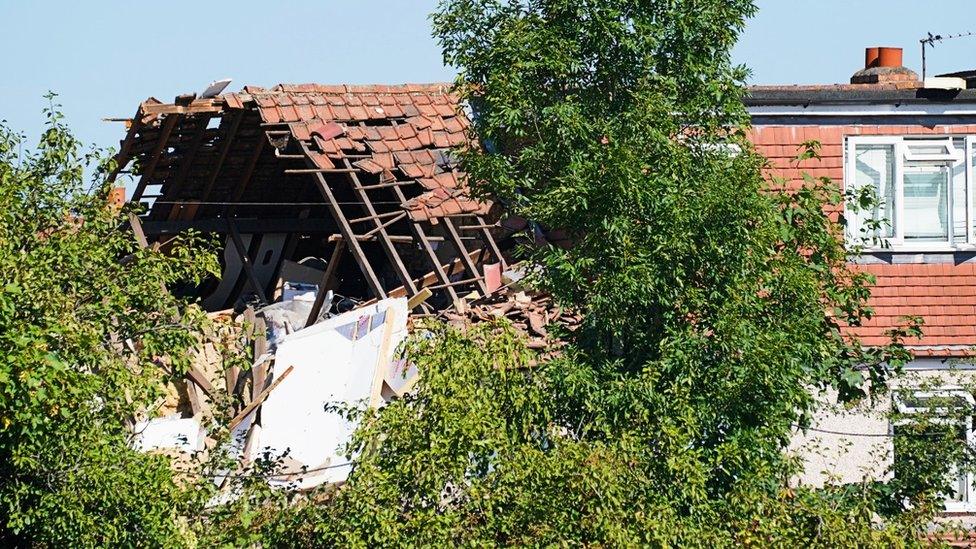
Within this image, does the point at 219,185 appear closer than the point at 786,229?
No

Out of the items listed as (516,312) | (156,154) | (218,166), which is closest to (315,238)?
(218,166)

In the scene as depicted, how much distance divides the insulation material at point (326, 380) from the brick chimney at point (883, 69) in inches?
291

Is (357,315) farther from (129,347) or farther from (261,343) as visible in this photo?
(129,347)

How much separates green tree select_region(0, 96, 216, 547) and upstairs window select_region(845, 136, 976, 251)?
9458 mm

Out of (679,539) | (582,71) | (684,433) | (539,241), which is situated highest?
(582,71)

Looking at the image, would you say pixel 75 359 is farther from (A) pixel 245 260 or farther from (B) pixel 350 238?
(A) pixel 245 260

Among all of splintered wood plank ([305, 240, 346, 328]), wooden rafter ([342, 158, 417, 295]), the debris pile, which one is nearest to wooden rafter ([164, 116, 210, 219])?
wooden rafter ([342, 158, 417, 295])

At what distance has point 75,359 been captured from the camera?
10.8 meters

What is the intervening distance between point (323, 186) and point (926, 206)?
8396 millimetres

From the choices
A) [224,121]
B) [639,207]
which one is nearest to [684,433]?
[639,207]

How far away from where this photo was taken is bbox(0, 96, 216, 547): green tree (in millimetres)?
10203

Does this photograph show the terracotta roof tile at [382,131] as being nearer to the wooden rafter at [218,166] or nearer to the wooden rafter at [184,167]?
the wooden rafter at [218,166]

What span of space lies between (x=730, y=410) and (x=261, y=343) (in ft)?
29.6

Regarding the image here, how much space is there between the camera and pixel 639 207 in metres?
12.1
